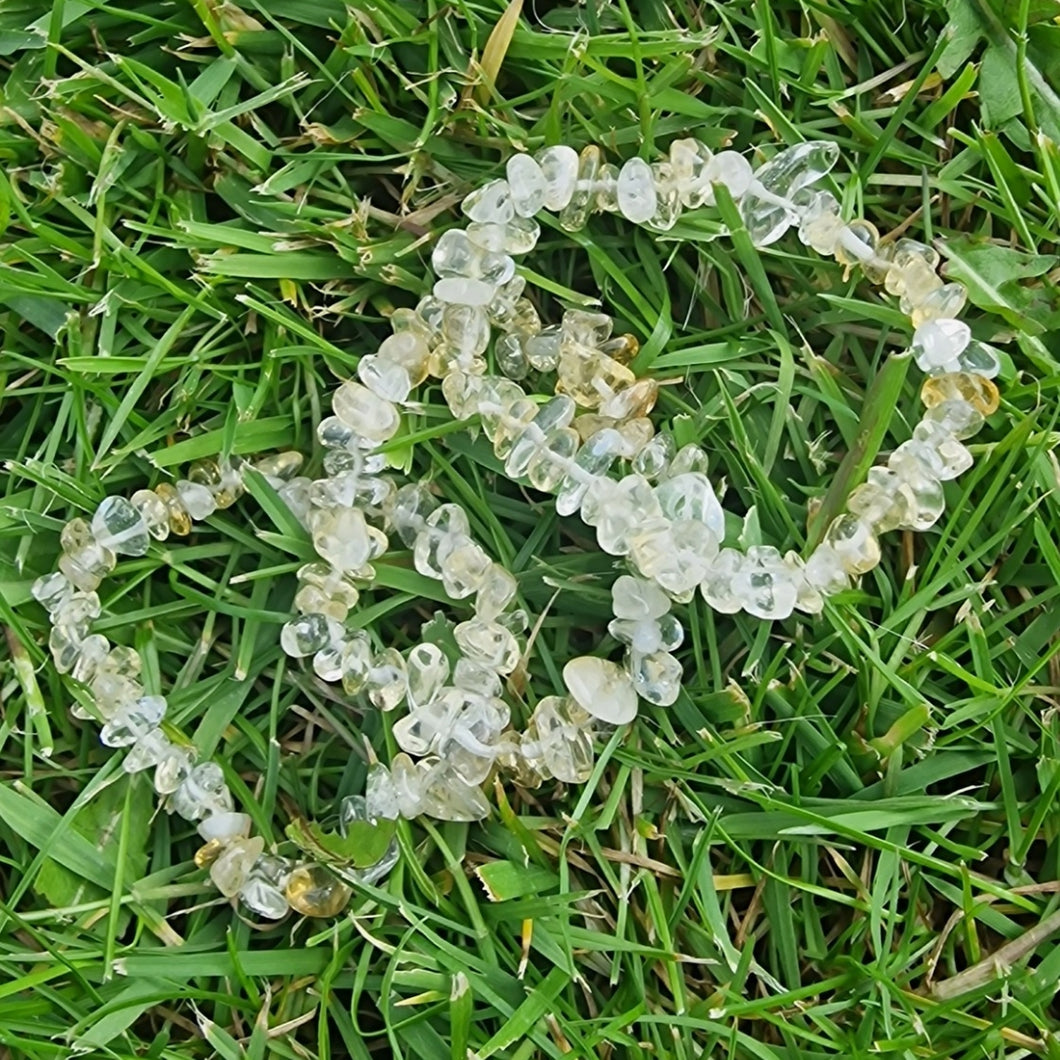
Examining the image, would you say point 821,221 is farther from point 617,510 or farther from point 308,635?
point 308,635

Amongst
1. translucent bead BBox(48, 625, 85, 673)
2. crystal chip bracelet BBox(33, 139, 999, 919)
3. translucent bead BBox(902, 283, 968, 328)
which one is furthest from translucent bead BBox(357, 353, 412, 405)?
translucent bead BBox(902, 283, 968, 328)

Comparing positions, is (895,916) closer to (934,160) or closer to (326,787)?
(326,787)

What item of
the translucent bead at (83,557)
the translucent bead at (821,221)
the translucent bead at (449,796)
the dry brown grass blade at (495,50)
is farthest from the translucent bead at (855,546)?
the translucent bead at (83,557)

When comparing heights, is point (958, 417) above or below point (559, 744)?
above

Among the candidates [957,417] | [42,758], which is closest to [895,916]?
[957,417]

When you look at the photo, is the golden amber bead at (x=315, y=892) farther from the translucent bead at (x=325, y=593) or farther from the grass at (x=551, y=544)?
the translucent bead at (x=325, y=593)

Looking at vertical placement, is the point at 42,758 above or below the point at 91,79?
below

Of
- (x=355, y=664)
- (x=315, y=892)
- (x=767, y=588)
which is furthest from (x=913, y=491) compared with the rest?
(x=315, y=892)
